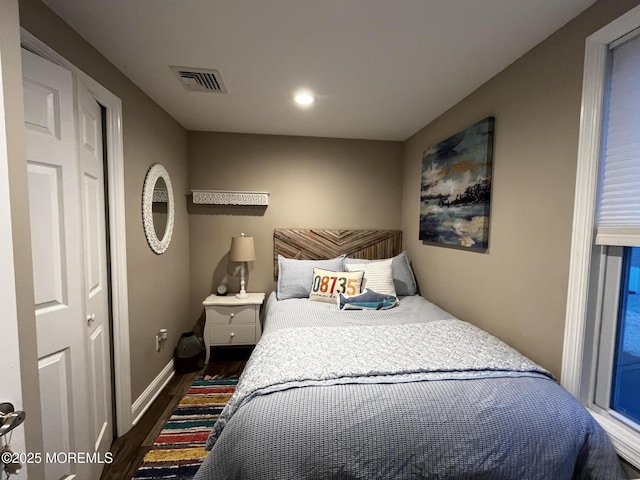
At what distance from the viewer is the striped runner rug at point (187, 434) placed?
→ 1.62 meters

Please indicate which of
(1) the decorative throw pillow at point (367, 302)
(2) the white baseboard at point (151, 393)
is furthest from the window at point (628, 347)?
(2) the white baseboard at point (151, 393)

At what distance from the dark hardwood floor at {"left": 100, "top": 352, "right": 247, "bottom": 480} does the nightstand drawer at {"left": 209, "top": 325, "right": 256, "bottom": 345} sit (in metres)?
0.24

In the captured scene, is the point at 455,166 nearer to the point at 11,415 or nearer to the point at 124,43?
the point at 124,43

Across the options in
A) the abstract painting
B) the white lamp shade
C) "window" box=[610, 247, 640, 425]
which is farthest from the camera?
the white lamp shade

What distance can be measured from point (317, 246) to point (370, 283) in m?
0.81

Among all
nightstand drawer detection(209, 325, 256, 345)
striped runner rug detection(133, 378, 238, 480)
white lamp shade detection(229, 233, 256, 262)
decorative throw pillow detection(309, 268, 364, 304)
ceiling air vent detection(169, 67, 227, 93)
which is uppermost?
ceiling air vent detection(169, 67, 227, 93)

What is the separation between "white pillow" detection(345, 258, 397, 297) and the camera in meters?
2.57

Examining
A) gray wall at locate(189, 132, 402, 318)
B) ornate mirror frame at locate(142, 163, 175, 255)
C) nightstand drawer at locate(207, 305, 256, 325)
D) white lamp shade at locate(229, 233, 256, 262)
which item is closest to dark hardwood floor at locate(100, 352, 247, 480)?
nightstand drawer at locate(207, 305, 256, 325)

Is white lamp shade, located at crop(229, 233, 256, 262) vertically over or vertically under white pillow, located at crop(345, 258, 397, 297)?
over

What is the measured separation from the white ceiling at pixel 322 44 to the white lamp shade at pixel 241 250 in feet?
4.04

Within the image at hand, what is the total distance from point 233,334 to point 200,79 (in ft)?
7.19

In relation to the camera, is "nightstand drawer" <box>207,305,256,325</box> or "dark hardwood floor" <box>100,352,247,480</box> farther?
"nightstand drawer" <box>207,305,256,325</box>

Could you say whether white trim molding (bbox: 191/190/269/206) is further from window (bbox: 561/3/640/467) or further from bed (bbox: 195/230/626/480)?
window (bbox: 561/3/640/467)

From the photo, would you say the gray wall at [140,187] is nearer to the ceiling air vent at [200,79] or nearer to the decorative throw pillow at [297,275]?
the ceiling air vent at [200,79]
